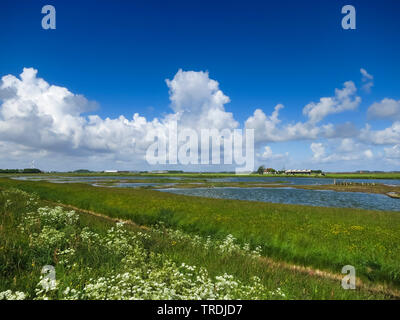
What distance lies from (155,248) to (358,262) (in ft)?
37.7

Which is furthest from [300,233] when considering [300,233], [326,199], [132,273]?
[326,199]

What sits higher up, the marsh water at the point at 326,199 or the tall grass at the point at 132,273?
the tall grass at the point at 132,273

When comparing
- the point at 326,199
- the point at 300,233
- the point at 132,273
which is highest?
the point at 132,273

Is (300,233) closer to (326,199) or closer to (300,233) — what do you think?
(300,233)

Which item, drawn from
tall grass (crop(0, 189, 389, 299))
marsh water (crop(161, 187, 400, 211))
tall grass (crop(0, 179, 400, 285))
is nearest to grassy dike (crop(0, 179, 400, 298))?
tall grass (crop(0, 179, 400, 285))

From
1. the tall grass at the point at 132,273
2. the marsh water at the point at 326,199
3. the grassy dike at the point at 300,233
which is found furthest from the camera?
the marsh water at the point at 326,199

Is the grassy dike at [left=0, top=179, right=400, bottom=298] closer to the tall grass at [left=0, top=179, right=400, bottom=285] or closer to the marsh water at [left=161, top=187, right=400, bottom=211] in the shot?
the tall grass at [left=0, top=179, right=400, bottom=285]

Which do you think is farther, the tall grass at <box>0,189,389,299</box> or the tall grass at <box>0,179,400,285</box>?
the tall grass at <box>0,179,400,285</box>

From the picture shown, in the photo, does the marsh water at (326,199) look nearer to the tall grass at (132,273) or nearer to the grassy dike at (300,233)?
the grassy dike at (300,233)

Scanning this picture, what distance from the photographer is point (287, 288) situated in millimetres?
5965

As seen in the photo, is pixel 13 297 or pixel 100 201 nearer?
pixel 13 297

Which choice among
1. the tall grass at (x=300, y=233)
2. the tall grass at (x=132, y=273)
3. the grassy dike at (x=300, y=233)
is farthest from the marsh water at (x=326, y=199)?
the tall grass at (x=132, y=273)
